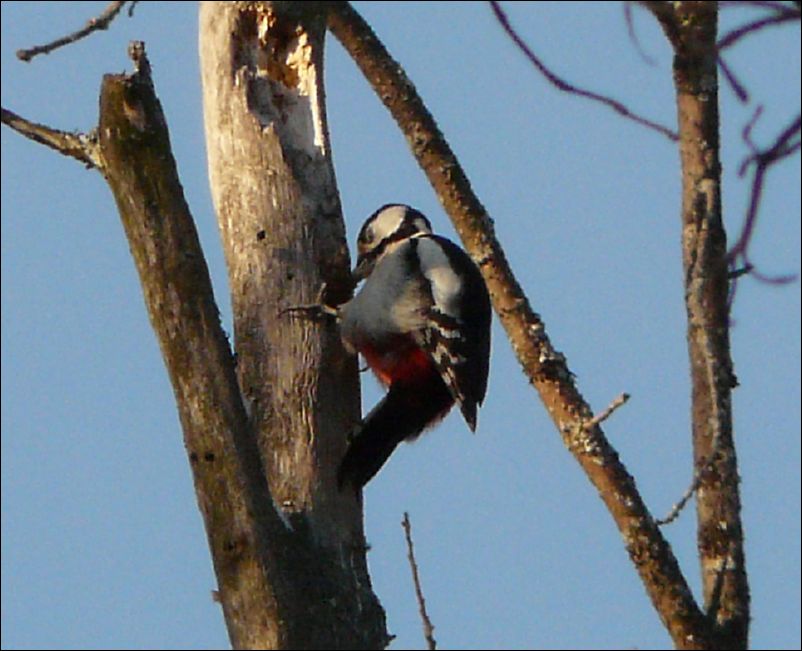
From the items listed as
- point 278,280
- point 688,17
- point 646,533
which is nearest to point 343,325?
point 278,280

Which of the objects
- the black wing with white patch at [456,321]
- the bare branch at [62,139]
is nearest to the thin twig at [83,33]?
the bare branch at [62,139]

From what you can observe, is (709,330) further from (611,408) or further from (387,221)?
(387,221)

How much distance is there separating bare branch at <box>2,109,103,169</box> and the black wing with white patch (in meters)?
1.34

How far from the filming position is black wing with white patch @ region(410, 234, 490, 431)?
4.16 m

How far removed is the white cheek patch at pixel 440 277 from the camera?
439 centimetres

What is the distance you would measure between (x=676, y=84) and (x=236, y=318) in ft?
4.75

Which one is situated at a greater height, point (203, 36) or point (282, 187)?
point (203, 36)

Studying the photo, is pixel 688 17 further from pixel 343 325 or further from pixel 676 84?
pixel 343 325

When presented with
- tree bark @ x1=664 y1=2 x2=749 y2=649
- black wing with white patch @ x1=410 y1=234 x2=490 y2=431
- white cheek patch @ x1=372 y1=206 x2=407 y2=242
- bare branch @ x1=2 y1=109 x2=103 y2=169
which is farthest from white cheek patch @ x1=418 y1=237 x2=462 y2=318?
tree bark @ x1=664 y1=2 x2=749 y2=649

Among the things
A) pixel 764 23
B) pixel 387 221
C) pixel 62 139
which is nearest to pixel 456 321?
pixel 387 221

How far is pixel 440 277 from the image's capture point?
4.47 meters

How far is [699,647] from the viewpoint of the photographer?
8.79 feet

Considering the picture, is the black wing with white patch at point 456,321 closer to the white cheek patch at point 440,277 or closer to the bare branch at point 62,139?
the white cheek patch at point 440,277

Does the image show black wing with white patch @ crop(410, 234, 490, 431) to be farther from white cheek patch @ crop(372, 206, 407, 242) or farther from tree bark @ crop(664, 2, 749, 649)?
tree bark @ crop(664, 2, 749, 649)
